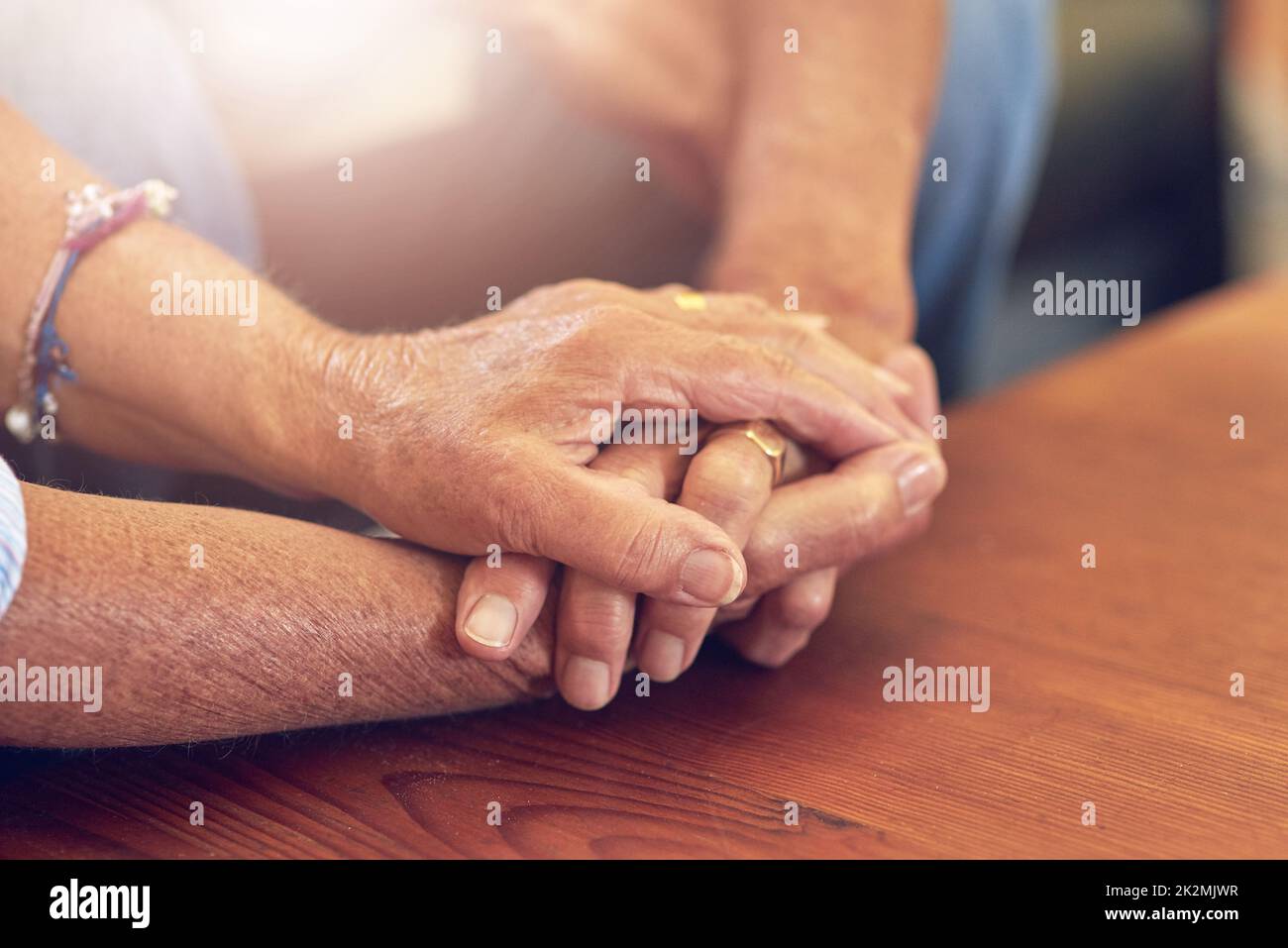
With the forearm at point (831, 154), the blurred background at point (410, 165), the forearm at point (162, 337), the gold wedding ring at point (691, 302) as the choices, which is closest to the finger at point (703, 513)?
the gold wedding ring at point (691, 302)

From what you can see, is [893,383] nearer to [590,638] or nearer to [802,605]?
[802,605]

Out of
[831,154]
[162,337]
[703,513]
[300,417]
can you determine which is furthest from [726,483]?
[831,154]

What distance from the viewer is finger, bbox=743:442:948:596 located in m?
0.73

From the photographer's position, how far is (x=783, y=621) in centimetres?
73

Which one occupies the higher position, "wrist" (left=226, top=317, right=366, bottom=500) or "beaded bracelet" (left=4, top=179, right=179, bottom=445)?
"beaded bracelet" (left=4, top=179, right=179, bottom=445)

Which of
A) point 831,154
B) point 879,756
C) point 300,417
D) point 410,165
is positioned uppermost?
point 410,165

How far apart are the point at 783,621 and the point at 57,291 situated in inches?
19.0

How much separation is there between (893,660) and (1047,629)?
0.10 meters

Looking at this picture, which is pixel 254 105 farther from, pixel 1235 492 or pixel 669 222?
pixel 1235 492

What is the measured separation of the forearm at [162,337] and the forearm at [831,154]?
0.44 meters

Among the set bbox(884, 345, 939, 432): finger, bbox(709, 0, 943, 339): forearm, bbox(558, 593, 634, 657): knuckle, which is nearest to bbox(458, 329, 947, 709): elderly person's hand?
bbox(558, 593, 634, 657): knuckle

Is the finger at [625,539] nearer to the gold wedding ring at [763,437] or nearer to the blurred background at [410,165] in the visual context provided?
the gold wedding ring at [763,437]

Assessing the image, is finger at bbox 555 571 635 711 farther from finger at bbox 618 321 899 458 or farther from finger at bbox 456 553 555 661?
finger at bbox 618 321 899 458

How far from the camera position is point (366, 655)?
643 mm
